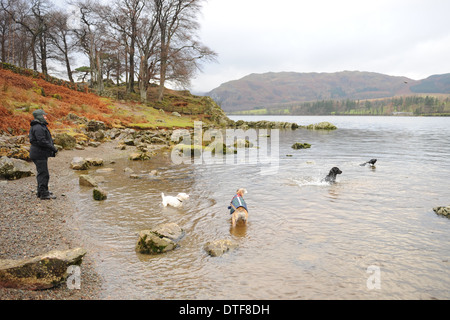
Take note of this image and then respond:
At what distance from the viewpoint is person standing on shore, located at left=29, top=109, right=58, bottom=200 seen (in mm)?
8445

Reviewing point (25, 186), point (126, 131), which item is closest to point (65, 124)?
point (126, 131)

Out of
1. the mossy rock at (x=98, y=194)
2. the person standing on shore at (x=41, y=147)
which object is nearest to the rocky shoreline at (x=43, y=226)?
the person standing on shore at (x=41, y=147)

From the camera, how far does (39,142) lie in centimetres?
849

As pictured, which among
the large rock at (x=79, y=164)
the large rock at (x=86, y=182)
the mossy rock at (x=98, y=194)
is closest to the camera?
the mossy rock at (x=98, y=194)

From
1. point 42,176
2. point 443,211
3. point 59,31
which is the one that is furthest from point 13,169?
point 59,31

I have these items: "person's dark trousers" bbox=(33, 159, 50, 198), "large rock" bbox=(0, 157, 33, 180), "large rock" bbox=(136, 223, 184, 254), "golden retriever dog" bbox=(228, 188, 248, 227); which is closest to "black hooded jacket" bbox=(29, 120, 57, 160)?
"person's dark trousers" bbox=(33, 159, 50, 198)

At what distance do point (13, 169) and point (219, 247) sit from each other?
9.56 m

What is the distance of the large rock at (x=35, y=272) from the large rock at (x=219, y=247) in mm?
2794

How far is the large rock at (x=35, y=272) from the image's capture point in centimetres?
421

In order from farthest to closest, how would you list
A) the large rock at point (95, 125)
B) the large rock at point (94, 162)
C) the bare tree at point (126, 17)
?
1. the bare tree at point (126, 17)
2. the large rock at point (95, 125)
3. the large rock at point (94, 162)

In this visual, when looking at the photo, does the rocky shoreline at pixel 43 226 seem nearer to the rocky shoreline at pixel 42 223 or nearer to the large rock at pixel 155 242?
the rocky shoreline at pixel 42 223

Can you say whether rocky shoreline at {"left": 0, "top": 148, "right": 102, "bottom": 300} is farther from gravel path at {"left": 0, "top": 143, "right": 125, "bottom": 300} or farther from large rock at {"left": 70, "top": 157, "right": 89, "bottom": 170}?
large rock at {"left": 70, "top": 157, "right": 89, "bottom": 170}
